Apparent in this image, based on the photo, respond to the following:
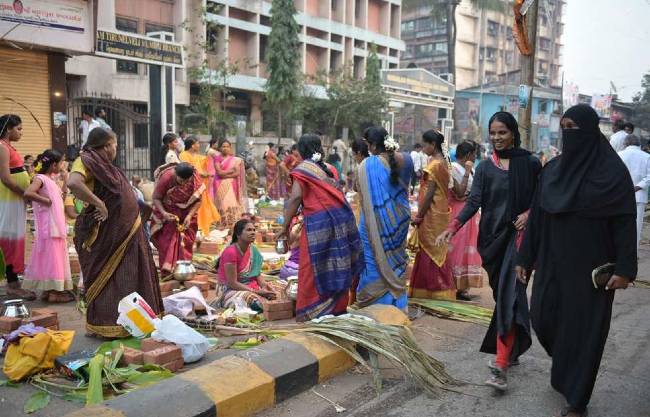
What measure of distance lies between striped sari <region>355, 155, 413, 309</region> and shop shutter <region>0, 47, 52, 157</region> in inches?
385

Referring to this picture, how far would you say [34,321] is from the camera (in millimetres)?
4383

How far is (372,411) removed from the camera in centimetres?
358

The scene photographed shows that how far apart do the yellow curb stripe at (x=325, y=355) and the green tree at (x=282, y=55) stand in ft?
72.0

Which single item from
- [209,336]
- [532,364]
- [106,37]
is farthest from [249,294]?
[106,37]

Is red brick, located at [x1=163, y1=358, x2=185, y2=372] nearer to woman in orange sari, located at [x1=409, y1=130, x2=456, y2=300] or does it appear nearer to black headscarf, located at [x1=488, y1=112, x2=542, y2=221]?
black headscarf, located at [x1=488, y1=112, x2=542, y2=221]

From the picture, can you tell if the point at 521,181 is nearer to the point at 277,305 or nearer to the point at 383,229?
the point at 383,229

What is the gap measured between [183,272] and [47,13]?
8.60 metres

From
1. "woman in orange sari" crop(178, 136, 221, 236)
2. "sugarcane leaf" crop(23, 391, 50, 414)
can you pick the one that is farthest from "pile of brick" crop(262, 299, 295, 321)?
"woman in orange sari" crop(178, 136, 221, 236)

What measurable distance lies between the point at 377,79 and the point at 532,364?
26485 millimetres

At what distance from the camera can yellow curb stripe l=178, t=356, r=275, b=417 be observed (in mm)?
3314

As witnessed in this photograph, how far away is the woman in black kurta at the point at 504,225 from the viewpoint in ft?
12.6

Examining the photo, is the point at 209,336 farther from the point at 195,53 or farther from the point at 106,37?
the point at 195,53

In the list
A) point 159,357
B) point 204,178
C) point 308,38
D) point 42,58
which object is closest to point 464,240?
point 159,357

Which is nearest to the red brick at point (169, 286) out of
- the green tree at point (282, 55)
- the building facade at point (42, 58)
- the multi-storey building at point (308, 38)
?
the building facade at point (42, 58)
